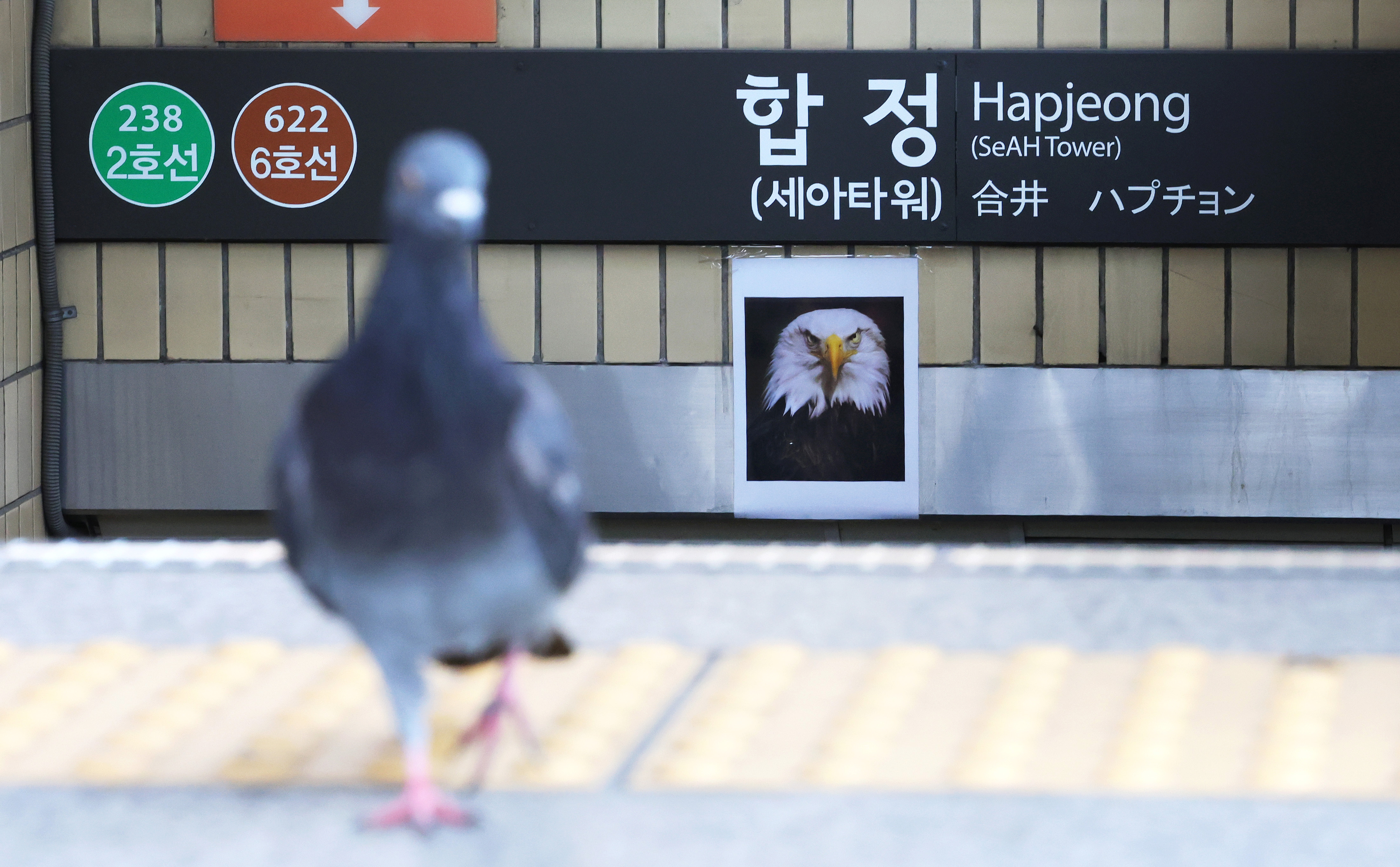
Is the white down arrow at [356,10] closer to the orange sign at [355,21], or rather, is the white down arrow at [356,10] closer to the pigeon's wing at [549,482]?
the orange sign at [355,21]

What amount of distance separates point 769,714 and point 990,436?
8.51 feet

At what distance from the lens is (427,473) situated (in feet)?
2.87

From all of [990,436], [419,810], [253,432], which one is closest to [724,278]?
[990,436]

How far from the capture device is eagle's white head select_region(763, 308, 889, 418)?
3801 millimetres

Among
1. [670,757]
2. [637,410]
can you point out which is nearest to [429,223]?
[670,757]

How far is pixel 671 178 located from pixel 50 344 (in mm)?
1636

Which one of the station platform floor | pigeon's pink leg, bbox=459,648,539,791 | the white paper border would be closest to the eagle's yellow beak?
the white paper border

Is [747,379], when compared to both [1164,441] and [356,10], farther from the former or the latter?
[356,10]

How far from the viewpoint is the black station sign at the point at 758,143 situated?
12.2ft

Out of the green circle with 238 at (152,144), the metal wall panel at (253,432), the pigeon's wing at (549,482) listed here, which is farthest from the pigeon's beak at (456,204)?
the green circle with 238 at (152,144)

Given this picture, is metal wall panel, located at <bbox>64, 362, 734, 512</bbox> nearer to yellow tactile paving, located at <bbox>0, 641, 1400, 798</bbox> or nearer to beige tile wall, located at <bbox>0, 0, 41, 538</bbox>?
beige tile wall, located at <bbox>0, 0, 41, 538</bbox>

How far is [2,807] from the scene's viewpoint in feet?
3.54

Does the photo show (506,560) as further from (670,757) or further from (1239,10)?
(1239,10)

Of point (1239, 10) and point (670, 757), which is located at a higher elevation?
point (1239, 10)
